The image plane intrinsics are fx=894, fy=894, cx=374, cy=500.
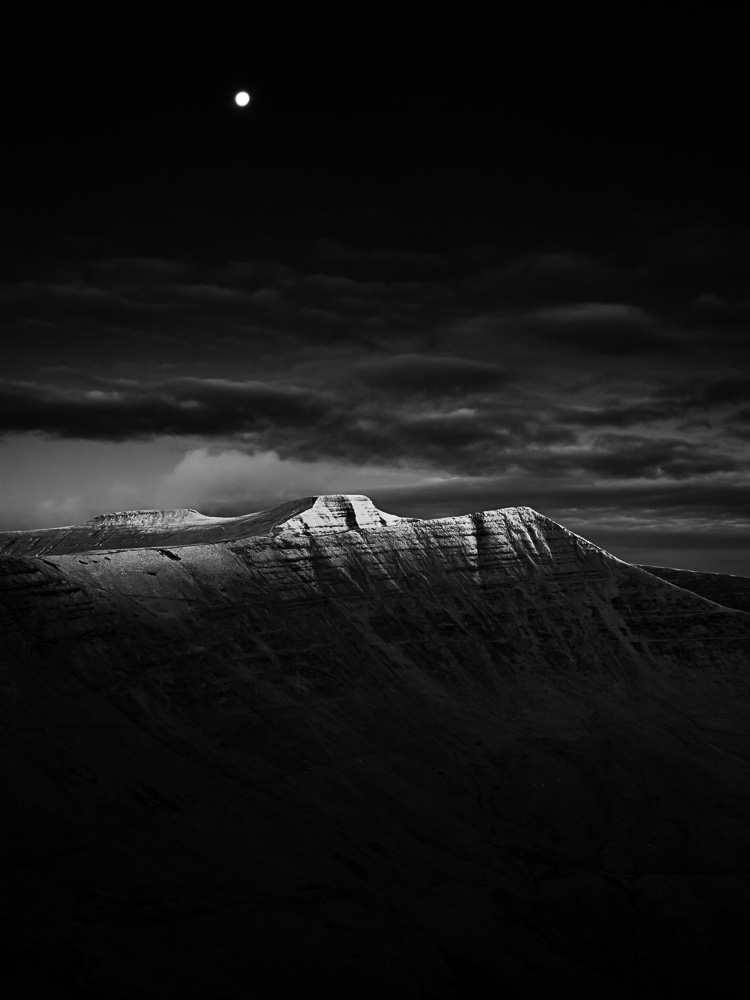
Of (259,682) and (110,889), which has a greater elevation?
(259,682)

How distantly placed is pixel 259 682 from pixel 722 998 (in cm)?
7894

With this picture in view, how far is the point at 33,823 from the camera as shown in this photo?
103312mm

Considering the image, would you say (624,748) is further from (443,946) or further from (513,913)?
(443,946)

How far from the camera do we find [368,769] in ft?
449

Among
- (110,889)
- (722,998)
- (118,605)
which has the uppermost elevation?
(118,605)

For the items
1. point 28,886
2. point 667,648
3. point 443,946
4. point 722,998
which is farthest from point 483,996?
point 667,648

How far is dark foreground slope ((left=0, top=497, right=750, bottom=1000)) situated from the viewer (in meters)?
93.1

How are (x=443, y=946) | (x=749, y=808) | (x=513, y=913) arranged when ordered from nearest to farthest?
(x=443, y=946) → (x=513, y=913) → (x=749, y=808)

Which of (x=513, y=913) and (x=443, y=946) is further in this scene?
(x=513, y=913)

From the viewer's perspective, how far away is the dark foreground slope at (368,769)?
306ft

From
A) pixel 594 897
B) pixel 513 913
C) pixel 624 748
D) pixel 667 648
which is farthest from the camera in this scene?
pixel 667 648

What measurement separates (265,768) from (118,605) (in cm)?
3610

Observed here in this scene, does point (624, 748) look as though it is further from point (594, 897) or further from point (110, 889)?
point (110, 889)

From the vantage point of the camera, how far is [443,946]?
9756 centimetres
